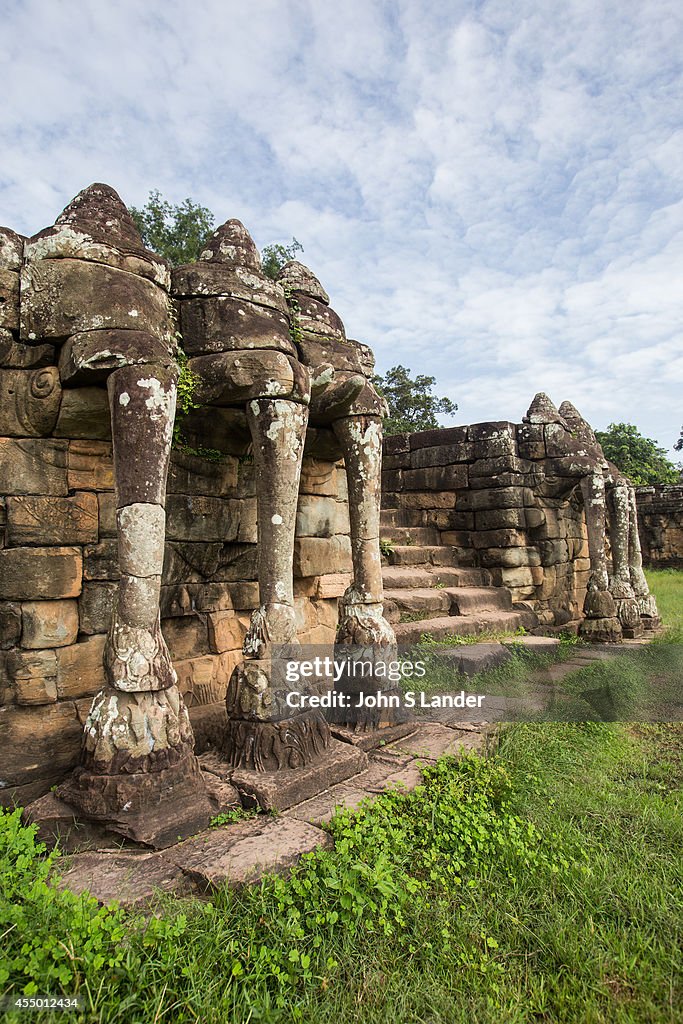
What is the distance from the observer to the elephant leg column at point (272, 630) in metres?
2.84

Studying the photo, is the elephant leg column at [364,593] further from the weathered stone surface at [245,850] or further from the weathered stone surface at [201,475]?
the weathered stone surface at [245,850]

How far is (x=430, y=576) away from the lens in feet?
24.4

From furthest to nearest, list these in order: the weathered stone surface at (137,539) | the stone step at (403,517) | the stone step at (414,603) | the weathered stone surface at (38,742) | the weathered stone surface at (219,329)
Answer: the stone step at (403,517)
the stone step at (414,603)
the weathered stone surface at (219,329)
the weathered stone surface at (38,742)
the weathered stone surface at (137,539)

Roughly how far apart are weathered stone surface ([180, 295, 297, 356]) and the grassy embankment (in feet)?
7.64

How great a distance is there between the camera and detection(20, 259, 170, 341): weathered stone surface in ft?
8.81

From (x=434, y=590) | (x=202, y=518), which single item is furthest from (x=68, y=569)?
(x=434, y=590)

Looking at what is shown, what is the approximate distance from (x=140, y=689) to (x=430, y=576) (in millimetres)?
5425

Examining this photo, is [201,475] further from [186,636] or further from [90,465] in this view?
[186,636]

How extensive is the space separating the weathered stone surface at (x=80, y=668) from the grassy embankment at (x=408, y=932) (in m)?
0.67

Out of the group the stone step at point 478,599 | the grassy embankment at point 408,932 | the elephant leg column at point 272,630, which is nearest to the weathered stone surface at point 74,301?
the elephant leg column at point 272,630

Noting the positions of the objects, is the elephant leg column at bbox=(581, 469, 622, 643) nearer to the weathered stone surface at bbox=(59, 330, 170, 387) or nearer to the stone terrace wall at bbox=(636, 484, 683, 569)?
the weathered stone surface at bbox=(59, 330, 170, 387)

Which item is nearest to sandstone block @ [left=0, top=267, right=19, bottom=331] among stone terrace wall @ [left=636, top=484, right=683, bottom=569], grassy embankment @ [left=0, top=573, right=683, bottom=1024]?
grassy embankment @ [left=0, top=573, right=683, bottom=1024]

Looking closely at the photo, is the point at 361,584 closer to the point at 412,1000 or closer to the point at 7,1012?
the point at 412,1000

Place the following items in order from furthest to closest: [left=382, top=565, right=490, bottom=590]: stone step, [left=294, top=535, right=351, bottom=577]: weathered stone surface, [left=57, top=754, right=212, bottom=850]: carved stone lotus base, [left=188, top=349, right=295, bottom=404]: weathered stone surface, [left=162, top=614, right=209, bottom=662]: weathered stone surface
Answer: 1. [left=382, top=565, right=490, bottom=590]: stone step
2. [left=294, top=535, right=351, bottom=577]: weathered stone surface
3. [left=162, top=614, right=209, bottom=662]: weathered stone surface
4. [left=188, top=349, right=295, bottom=404]: weathered stone surface
5. [left=57, top=754, right=212, bottom=850]: carved stone lotus base
